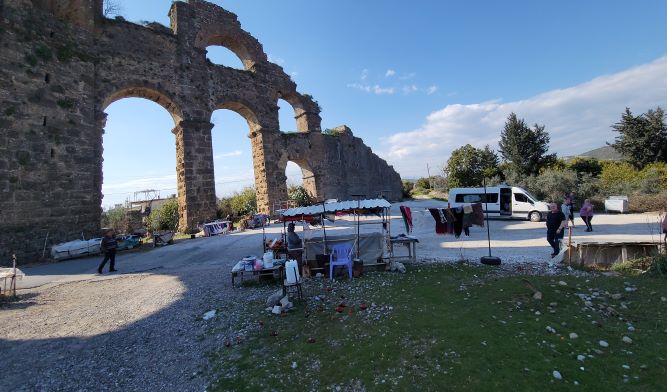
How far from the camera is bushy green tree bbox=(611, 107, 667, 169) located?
30.8 meters

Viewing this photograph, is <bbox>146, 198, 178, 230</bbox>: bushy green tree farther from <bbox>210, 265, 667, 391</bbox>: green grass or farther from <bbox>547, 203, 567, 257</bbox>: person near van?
<bbox>547, 203, 567, 257</bbox>: person near van

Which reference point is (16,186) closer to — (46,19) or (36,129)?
(36,129)

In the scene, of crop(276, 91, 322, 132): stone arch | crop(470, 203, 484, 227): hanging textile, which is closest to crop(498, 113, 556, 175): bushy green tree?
crop(276, 91, 322, 132): stone arch

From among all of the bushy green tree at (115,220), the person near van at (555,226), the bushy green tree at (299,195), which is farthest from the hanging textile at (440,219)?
the bushy green tree at (115,220)

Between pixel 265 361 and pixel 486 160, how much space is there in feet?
128

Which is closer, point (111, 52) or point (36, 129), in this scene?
point (36, 129)

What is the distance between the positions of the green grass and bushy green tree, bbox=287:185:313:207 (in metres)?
18.6

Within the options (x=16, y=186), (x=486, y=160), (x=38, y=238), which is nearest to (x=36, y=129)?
(x=16, y=186)

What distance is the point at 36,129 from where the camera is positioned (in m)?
13.9

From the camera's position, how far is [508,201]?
20.3 m

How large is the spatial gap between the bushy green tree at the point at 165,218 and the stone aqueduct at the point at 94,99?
7.01 ft

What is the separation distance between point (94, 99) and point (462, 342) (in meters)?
18.0

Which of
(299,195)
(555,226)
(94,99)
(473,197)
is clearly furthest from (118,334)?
(299,195)

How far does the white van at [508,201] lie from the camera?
19328mm
